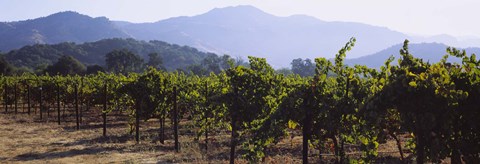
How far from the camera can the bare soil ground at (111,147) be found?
15.1 m

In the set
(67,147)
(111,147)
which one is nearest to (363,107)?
(111,147)

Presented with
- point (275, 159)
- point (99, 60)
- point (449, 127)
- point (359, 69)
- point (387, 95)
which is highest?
point (99, 60)

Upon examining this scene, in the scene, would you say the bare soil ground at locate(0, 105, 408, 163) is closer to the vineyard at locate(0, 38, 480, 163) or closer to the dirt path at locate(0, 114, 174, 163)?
the dirt path at locate(0, 114, 174, 163)

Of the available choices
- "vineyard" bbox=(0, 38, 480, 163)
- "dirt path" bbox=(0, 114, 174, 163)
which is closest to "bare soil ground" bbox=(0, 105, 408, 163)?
"dirt path" bbox=(0, 114, 174, 163)

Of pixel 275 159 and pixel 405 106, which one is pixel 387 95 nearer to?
pixel 405 106

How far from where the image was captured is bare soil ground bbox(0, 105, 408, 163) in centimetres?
1509

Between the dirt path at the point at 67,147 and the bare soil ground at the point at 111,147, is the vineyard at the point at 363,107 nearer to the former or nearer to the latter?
the bare soil ground at the point at 111,147

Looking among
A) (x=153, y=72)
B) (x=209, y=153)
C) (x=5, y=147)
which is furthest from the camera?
(x=153, y=72)

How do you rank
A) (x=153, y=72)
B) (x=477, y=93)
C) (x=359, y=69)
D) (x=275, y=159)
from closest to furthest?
(x=477, y=93), (x=359, y=69), (x=275, y=159), (x=153, y=72)

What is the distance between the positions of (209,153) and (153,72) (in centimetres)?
521

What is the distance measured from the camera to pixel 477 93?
20.8ft

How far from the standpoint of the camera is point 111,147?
17.8 meters

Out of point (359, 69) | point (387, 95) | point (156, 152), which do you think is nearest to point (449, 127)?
point (387, 95)

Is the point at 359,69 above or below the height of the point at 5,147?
above
